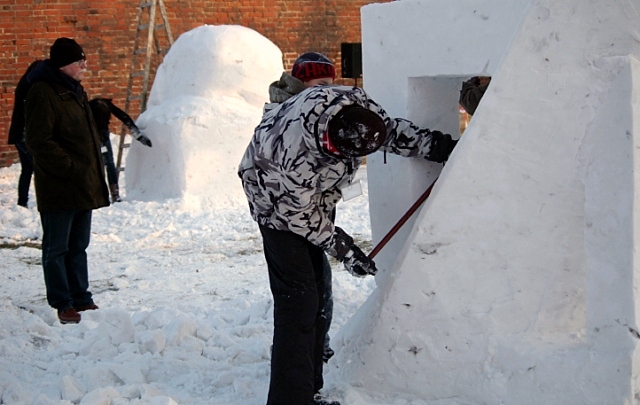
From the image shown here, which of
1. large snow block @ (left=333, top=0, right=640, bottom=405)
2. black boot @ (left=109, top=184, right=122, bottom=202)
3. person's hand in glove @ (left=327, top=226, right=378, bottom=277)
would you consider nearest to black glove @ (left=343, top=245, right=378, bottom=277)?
person's hand in glove @ (left=327, top=226, right=378, bottom=277)

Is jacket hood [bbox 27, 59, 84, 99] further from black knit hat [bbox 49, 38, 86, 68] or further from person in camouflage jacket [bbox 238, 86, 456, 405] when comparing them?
person in camouflage jacket [bbox 238, 86, 456, 405]

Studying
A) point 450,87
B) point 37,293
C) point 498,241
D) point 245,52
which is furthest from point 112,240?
point 498,241

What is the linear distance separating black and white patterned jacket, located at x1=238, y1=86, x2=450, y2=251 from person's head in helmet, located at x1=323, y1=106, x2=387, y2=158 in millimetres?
34

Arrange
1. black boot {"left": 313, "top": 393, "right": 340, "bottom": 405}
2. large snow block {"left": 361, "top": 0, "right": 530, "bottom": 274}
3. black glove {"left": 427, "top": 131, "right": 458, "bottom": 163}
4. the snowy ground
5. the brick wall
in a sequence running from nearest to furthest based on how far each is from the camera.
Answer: black boot {"left": 313, "top": 393, "right": 340, "bottom": 405}, large snow block {"left": 361, "top": 0, "right": 530, "bottom": 274}, black glove {"left": 427, "top": 131, "right": 458, "bottom": 163}, the snowy ground, the brick wall

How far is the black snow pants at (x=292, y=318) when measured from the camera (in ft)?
11.0

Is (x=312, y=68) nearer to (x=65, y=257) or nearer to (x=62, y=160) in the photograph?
(x=62, y=160)

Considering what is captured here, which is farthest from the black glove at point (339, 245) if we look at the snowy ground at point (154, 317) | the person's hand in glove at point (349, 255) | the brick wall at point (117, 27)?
the brick wall at point (117, 27)

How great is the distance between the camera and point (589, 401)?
317 cm

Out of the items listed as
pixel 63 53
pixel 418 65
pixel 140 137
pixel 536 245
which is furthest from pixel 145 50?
pixel 536 245

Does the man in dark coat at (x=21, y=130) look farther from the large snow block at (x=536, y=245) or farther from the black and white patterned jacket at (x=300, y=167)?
the large snow block at (x=536, y=245)

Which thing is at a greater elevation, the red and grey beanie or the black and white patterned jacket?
the red and grey beanie

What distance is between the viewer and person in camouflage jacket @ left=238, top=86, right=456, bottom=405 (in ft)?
10.3

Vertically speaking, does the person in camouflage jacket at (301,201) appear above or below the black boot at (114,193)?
above

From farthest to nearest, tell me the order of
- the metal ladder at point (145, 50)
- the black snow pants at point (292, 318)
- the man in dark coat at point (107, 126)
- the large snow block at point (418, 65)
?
the metal ladder at point (145, 50)
the man in dark coat at point (107, 126)
the large snow block at point (418, 65)
the black snow pants at point (292, 318)
